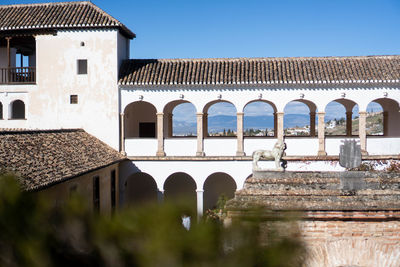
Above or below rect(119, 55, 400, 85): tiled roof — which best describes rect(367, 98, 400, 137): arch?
below

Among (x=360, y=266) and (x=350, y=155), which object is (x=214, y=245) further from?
(x=350, y=155)

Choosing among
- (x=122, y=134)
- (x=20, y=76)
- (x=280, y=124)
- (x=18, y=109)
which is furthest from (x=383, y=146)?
(x=18, y=109)

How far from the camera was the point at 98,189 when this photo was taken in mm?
15289

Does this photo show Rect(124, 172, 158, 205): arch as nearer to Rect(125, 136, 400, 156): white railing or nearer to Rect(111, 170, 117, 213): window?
Rect(125, 136, 400, 156): white railing

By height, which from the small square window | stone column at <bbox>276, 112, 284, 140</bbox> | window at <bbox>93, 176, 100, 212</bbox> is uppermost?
the small square window

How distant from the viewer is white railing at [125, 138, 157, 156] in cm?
1864

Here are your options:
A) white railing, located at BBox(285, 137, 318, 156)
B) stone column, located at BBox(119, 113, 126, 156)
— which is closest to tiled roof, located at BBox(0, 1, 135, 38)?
stone column, located at BBox(119, 113, 126, 156)

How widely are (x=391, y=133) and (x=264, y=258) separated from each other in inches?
858

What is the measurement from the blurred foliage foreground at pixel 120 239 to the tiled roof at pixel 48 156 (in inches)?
263

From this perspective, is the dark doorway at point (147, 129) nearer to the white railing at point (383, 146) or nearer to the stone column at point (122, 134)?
the stone column at point (122, 134)

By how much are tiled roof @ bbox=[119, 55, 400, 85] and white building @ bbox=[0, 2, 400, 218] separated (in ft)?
0.14

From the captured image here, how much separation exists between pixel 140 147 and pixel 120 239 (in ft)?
55.5

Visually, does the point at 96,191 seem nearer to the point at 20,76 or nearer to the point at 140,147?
the point at 140,147

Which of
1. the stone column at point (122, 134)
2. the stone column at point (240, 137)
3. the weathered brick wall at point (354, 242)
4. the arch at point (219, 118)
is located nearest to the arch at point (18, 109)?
the stone column at point (122, 134)
